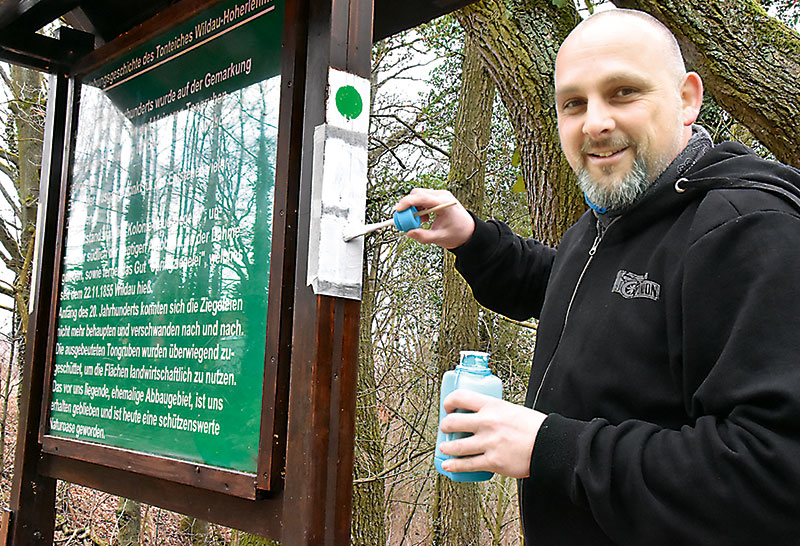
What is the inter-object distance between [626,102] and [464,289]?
5.19 m

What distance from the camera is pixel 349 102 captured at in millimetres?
2018

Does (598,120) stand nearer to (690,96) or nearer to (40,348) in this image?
(690,96)

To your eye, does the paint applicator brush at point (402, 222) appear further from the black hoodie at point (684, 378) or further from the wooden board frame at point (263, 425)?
the black hoodie at point (684, 378)

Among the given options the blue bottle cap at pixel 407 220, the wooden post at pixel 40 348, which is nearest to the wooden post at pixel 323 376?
the blue bottle cap at pixel 407 220

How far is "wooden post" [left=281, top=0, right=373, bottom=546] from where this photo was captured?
1.87 metres

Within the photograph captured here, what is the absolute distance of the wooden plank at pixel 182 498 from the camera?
2.00m

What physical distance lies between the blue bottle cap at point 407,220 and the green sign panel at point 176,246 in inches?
16.4

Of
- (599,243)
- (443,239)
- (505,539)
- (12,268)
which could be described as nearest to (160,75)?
(443,239)

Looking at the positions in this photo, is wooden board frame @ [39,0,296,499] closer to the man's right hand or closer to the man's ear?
the man's right hand

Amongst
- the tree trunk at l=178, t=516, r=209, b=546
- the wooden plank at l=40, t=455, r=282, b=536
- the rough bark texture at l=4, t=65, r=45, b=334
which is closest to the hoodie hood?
the wooden plank at l=40, t=455, r=282, b=536

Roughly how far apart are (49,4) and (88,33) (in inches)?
8.5

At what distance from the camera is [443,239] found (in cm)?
222

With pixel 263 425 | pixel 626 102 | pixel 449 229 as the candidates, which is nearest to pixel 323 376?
pixel 263 425

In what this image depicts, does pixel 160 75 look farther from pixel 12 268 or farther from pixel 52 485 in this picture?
pixel 12 268
